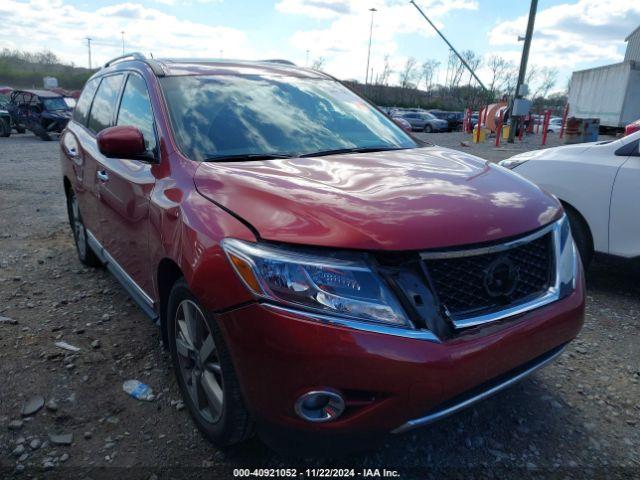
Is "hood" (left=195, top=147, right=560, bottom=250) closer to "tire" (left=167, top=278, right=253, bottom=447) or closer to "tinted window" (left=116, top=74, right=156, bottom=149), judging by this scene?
"tire" (left=167, top=278, right=253, bottom=447)

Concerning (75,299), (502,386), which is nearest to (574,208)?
(502,386)

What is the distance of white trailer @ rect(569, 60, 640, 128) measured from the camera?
2105 centimetres

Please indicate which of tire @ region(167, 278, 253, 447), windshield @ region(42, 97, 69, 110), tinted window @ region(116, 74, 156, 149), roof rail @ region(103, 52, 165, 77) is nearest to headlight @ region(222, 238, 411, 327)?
tire @ region(167, 278, 253, 447)

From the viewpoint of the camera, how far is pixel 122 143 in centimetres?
251

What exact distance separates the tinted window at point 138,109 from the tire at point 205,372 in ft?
3.17

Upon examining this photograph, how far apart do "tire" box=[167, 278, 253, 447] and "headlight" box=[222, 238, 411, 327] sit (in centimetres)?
35

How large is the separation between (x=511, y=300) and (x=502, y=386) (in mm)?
337

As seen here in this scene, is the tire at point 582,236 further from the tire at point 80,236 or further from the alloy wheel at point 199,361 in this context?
the tire at point 80,236

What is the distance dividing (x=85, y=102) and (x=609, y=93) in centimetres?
2473

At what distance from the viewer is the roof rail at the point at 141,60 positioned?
3.01 m

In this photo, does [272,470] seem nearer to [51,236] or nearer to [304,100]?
[304,100]

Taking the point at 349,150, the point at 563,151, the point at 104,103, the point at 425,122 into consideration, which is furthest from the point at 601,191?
the point at 425,122

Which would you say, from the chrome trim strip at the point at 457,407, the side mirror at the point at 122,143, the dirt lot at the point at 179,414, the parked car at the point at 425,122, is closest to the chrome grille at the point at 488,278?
the chrome trim strip at the point at 457,407

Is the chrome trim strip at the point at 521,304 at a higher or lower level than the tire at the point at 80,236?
higher
